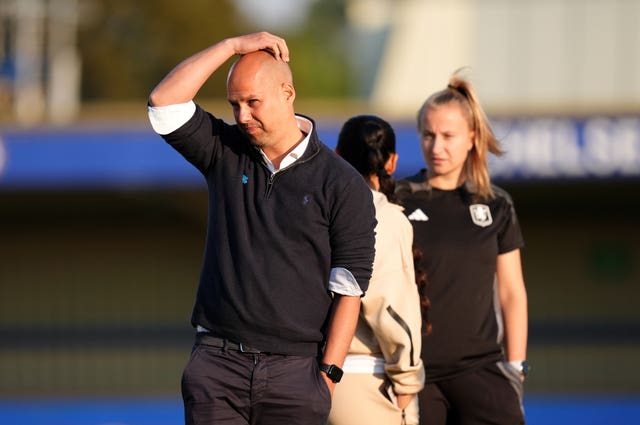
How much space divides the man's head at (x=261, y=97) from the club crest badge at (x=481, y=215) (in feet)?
3.83

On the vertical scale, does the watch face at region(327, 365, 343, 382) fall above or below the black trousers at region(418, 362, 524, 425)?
above

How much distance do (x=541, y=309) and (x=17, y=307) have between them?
25.1 feet

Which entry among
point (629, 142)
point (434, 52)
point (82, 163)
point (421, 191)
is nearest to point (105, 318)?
point (82, 163)

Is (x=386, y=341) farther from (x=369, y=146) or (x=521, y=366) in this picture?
(x=521, y=366)

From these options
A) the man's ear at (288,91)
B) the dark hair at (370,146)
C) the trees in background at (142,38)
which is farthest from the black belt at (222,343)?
the trees in background at (142,38)

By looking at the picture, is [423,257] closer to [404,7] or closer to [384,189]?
[384,189]

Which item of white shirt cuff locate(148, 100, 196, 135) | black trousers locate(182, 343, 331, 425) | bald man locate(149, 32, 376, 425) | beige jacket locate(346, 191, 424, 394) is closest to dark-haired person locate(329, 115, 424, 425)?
beige jacket locate(346, 191, 424, 394)

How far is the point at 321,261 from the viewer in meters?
3.51

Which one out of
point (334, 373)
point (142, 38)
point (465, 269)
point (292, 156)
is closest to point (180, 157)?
point (465, 269)

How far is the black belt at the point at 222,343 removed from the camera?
11.3 ft

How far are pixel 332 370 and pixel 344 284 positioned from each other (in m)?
0.28

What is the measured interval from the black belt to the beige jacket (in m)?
0.52

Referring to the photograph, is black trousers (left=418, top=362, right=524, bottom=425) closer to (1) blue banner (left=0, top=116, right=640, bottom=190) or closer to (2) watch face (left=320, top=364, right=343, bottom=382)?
(2) watch face (left=320, top=364, right=343, bottom=382)

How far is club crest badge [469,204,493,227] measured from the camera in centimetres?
437
